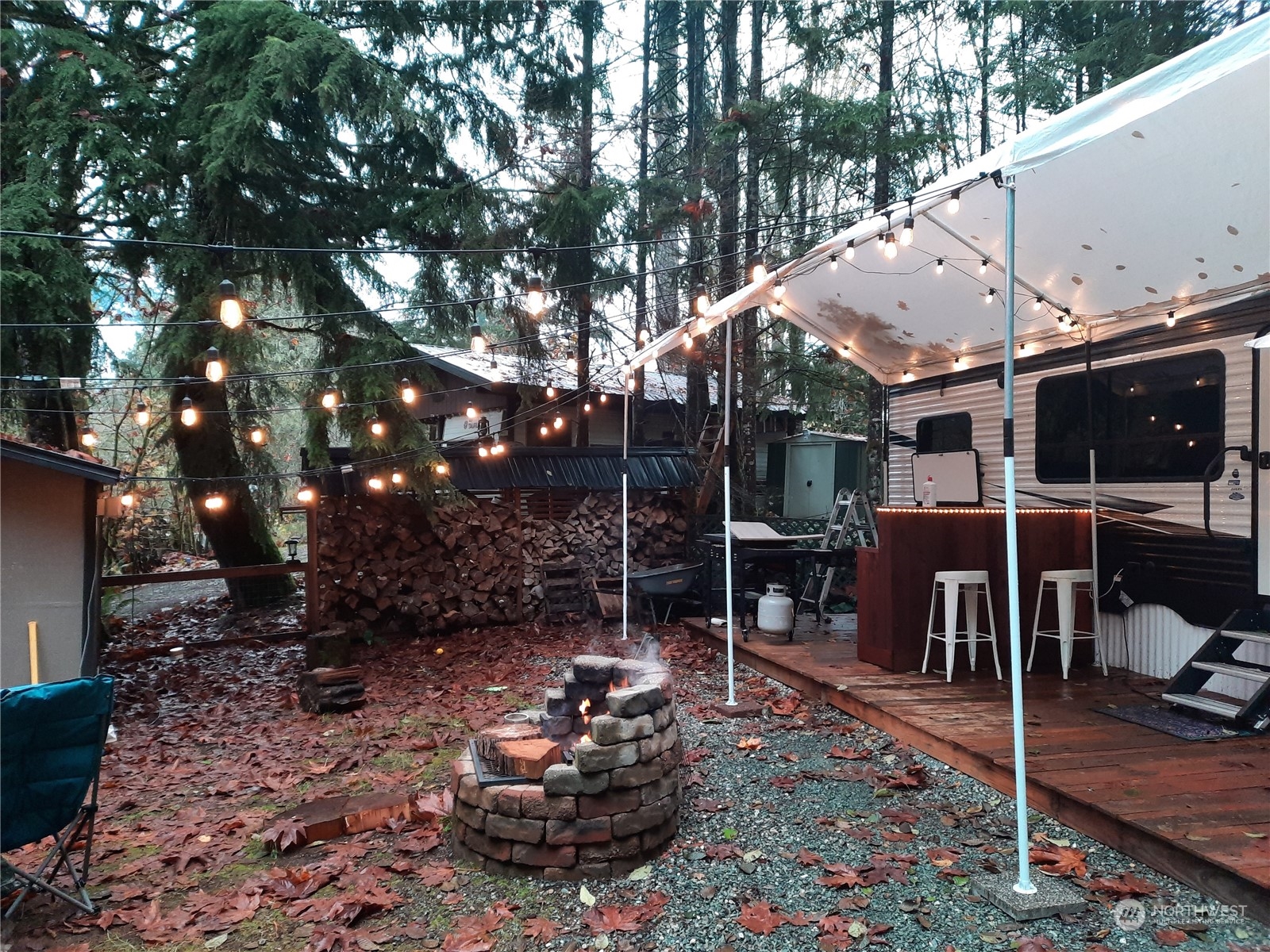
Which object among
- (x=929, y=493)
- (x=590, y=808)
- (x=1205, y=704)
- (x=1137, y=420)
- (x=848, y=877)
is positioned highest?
(x=1137, y=420)

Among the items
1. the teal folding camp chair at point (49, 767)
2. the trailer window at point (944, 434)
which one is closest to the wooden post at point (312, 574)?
the teal folding camp chair at point (49, 767)

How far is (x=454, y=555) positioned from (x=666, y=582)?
281 centimetres

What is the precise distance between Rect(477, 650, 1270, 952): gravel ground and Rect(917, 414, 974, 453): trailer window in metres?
4.06

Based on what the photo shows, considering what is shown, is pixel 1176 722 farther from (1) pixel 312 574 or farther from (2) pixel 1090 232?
(1) pixel 312 574

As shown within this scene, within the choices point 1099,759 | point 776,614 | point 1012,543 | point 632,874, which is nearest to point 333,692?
point 632,874

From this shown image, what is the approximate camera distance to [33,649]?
19.2ft

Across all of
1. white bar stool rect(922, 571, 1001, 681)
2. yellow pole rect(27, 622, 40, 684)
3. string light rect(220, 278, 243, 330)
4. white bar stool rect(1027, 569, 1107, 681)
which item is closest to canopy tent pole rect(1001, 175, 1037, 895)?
white bar stool rect(922, 571, 1001, 681)

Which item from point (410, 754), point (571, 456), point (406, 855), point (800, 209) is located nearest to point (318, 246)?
point (571, 456)

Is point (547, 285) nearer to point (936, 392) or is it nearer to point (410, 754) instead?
point (936, 392)

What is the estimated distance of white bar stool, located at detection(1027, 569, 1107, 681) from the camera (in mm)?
5598

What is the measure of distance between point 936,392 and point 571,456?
502cm

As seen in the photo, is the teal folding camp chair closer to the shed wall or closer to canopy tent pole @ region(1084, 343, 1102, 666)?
the shed wall

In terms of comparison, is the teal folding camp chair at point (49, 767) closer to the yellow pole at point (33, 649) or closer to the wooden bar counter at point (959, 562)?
the yellow pole at point (33, 649)

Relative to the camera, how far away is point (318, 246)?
8180 mm
